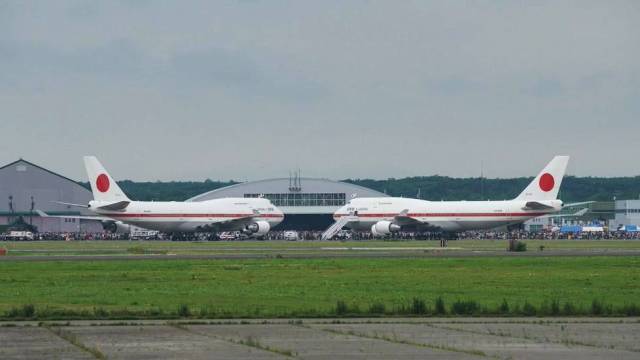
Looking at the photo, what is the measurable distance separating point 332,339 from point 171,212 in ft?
430

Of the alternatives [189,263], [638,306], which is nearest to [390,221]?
[189,263]

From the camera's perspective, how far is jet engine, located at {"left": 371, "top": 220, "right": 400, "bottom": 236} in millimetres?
158500

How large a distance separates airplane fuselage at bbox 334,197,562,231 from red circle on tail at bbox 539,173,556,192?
86.9 inches

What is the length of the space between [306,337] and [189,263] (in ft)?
145

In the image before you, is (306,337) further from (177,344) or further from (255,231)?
(255,231)

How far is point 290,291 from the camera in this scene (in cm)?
4647

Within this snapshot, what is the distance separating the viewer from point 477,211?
15650 cm

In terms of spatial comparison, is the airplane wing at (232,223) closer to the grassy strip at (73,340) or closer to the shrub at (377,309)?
the shrub at (377,309)

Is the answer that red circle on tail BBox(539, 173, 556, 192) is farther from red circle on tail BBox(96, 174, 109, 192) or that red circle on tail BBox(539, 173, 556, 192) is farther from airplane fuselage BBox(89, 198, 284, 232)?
red circle on tail BBox(96, 174, 109, 192)

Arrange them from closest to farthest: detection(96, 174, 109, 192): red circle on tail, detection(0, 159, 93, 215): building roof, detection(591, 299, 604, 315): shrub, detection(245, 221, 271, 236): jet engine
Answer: detection(591, 299, 604, 315): shrub
detection(96, 174, 109, 192): red circle on tail
detection(245, 221, 271, 236): jet engine
detection(0, 159, 93, 215): building roof

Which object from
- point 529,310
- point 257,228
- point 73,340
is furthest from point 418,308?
point 257,228

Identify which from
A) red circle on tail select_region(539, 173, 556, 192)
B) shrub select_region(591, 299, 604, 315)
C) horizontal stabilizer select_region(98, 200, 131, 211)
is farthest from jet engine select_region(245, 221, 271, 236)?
shrub select_region(591, 299, 604, 315)

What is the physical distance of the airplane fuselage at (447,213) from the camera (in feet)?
509

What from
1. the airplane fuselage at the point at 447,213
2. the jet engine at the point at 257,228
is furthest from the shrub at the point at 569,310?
the jet engine at the point at 257,228
